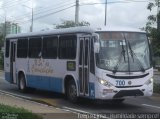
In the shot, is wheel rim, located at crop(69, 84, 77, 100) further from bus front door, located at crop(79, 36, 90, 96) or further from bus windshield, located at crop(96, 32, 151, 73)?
bus windshield, located at crop(96, 32, 151, 73)

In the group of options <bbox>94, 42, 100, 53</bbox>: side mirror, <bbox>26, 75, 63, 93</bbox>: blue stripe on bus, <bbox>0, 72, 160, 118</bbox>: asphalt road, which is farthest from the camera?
Result: <bbox>26, 75, 63, 93</bbox>: blue stripe on bus

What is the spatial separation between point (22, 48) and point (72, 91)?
5.97 metres

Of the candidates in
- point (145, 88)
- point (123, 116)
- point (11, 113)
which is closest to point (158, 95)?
point (145, 88)

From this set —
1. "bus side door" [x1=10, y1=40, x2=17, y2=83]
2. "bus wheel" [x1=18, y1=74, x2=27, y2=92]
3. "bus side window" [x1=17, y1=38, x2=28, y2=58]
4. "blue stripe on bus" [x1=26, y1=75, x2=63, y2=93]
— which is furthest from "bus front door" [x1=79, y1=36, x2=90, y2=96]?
"bus side door" [x1=10, y1=40, x2=17, y2=83]

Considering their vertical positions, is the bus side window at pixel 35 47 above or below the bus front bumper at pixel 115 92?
above

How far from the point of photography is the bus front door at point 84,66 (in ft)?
56.3

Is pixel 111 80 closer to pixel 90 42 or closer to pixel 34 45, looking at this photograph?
pixel 90 42

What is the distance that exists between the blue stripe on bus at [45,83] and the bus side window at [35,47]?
101 cm

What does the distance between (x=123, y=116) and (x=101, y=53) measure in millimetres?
2898

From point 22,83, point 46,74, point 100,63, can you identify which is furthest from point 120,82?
point 22,83

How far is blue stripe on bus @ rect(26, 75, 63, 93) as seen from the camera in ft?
64.4

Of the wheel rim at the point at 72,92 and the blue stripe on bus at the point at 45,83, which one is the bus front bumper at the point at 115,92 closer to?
the wheel rim at the point at 72,92

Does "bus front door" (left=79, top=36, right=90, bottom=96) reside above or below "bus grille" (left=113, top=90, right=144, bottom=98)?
above

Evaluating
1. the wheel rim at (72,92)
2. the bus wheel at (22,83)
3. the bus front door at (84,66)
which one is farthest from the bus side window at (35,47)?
the bus front door at (84,66)
